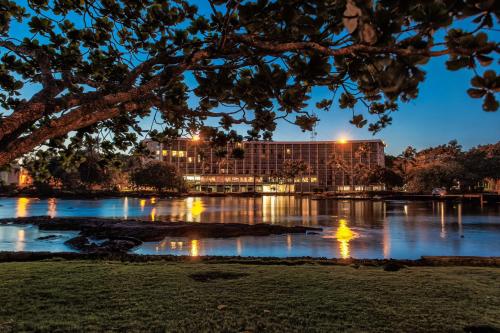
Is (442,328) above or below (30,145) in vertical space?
below

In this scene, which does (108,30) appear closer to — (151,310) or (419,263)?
(151,310)

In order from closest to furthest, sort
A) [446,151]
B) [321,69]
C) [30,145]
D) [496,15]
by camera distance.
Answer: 1. [496,15]
2. [321,69]
3. [30,145]
4. [446,151]

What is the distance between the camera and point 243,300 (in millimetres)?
6133

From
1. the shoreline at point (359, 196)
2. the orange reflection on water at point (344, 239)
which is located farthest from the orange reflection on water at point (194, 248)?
the shoreline at point (359, 196)

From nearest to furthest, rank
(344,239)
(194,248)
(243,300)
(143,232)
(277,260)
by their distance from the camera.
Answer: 1. (243,300)
2. (277,260)
3. (194,248)
4. (344,239)
5. (143,232)

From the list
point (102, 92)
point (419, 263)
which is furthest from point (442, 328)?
point (419, 263)

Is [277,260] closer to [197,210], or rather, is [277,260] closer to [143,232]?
[143,232]

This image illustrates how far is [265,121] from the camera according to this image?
660 cm

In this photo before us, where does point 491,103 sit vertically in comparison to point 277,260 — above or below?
above

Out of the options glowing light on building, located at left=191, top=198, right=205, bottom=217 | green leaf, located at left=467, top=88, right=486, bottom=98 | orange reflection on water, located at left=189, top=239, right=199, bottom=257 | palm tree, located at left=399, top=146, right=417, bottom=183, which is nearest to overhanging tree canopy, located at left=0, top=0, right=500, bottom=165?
green leaf, located at left=467, top=88, right=486, bottom=98

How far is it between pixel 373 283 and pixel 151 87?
Answer: 537 centimetres

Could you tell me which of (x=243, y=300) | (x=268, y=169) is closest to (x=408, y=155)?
(x=268, y=169)

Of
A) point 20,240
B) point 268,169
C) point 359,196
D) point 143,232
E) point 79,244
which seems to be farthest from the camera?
point 268,169

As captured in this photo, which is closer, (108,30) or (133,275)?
(108,30)
